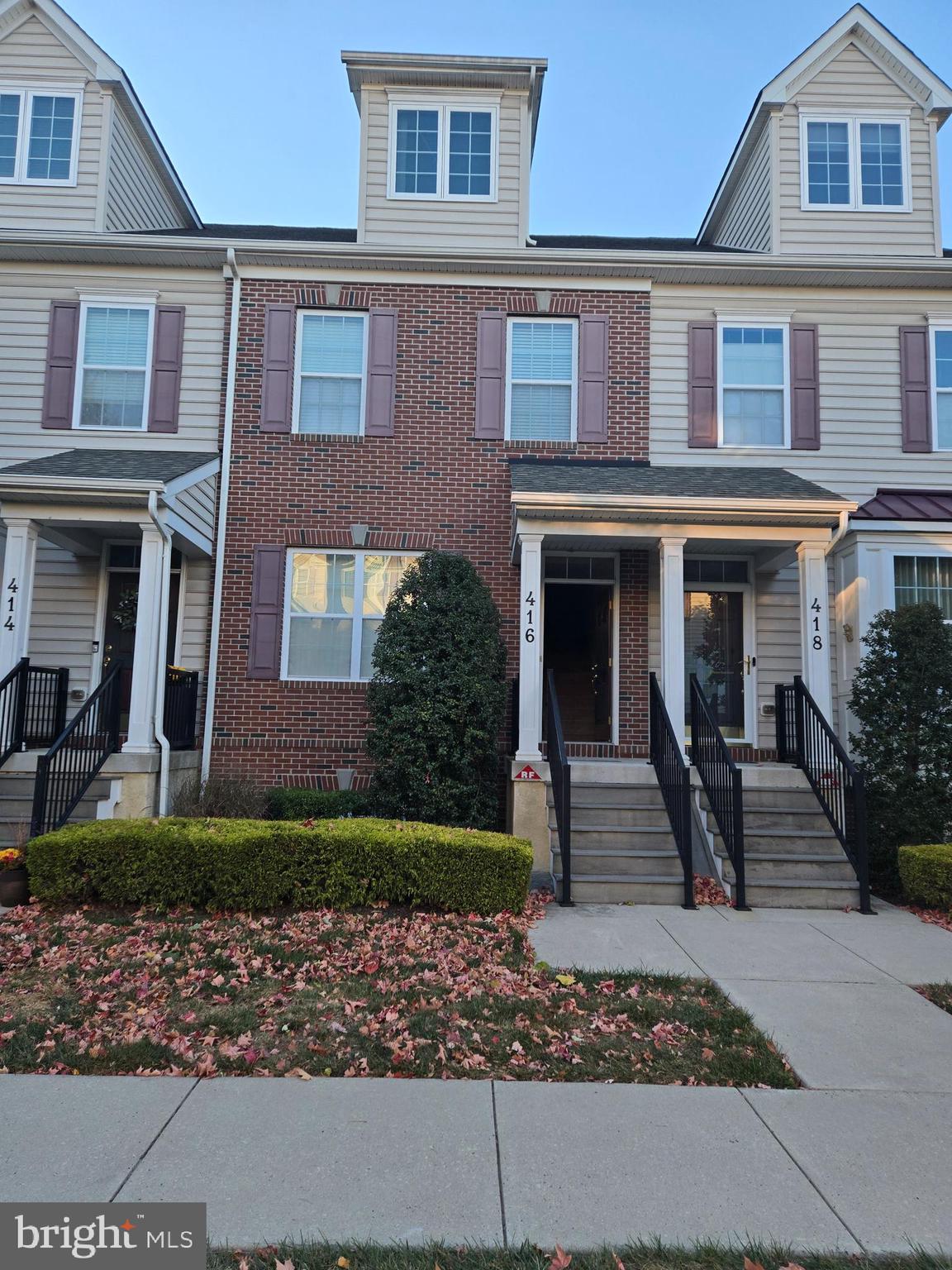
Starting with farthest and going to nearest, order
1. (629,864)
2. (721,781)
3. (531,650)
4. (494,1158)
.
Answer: (531,650), (721,781), (629,864), (494,1158)

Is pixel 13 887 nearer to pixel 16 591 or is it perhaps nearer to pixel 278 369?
pixel 16 591

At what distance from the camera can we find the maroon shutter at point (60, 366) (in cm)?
1121

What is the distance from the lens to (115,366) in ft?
37.2

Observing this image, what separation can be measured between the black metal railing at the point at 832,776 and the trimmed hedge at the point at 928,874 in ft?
1.18

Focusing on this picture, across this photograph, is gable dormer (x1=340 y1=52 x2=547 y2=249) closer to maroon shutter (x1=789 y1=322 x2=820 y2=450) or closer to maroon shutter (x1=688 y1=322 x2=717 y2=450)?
maroon shutter (x1=688 y1=322 x2=717 y2=450)

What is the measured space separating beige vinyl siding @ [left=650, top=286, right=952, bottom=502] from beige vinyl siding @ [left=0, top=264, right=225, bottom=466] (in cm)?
582

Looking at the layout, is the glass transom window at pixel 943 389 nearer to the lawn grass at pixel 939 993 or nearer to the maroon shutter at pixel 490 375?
the maroon shutter at pixel 490 375

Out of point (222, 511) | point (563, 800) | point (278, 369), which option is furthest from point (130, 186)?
point (563, 800)

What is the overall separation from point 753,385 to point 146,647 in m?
8.26

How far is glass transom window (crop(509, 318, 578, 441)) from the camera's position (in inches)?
448

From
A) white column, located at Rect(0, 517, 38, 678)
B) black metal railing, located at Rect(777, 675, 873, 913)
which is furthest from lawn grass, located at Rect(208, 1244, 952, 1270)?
white column, located at Rect(0, 517, 38, 678)

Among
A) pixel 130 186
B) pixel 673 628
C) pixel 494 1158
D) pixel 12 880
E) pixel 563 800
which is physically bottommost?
pixel 494 1158

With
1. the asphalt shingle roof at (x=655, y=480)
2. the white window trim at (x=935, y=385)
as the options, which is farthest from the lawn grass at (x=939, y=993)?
the white window trim at (x=935, y=385)

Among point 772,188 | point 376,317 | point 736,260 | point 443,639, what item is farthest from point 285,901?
point 772,188
